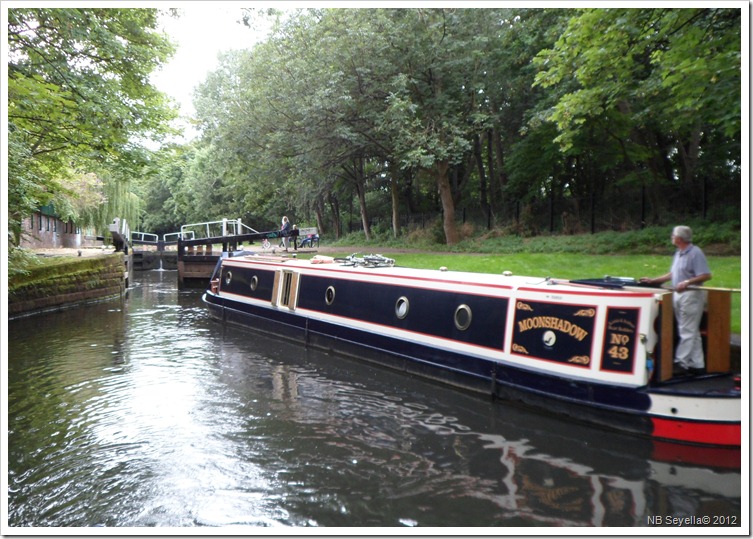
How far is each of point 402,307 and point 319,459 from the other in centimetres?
370

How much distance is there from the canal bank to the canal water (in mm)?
6776

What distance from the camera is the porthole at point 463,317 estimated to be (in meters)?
8.00

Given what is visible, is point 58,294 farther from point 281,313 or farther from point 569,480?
point 569,480

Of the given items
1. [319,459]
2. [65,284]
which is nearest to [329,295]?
[319,459]

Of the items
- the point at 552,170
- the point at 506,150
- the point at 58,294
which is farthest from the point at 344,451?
the point at 506,150

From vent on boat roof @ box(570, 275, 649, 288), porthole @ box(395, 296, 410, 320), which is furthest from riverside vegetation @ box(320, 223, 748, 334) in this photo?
porthole @ box(395, 296, 410, 320)

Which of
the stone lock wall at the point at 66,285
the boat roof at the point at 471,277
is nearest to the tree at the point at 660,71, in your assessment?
the boat roof at the point at 471,277

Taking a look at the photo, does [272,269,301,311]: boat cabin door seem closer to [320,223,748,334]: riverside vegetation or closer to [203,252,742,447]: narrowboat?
[203,252,742,447]: narrowboat

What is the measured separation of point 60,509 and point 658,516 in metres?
5.36

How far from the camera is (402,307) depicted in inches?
360

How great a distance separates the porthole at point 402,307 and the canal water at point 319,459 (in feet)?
3.40

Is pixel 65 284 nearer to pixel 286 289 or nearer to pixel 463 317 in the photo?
pixel 286 289

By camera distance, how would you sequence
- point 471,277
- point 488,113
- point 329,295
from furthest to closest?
point 488,113, point 329,295, point 471,277

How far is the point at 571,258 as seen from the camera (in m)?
14.6
